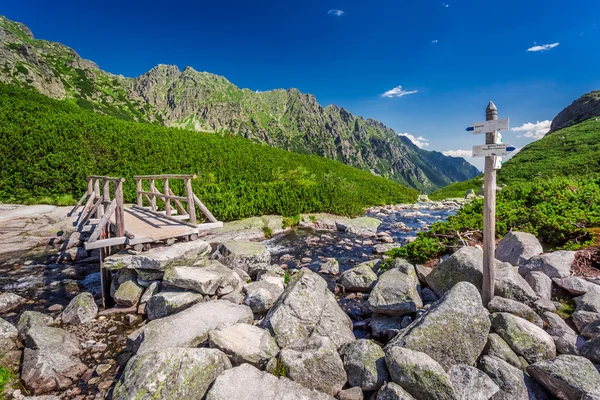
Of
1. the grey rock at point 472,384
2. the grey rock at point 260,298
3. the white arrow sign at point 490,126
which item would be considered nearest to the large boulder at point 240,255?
the grey rock at point 260,298

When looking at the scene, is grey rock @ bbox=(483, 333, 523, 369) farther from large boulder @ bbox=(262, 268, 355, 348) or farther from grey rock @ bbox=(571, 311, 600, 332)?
large boulder @ bbox=(262, 268, 355, 348)

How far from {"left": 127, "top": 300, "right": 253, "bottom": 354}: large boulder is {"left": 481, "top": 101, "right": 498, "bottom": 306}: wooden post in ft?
17.3

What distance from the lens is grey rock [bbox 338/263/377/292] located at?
29.1ft

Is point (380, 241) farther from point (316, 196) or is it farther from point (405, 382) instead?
point (405, 382)

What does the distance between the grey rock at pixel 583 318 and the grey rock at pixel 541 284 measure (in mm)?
739

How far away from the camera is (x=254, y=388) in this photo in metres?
4.10

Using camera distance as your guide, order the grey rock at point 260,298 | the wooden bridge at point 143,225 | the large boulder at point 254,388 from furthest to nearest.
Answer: the wooden bridge at point 143,225 → the grey rock at point 260,298 → the large boulder at point 254,388

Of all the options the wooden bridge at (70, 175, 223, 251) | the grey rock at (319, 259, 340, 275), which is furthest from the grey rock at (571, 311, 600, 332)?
the wooden bridge at (70, 175, 223, 251)

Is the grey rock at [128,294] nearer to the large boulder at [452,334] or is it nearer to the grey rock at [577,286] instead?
the large boulder at [452,334]

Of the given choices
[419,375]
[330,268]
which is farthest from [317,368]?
[330,268]

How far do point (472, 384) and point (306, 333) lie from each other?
2862mm

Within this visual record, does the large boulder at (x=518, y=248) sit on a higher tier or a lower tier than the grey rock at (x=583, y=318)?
higher

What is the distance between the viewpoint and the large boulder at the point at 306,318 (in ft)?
18.3

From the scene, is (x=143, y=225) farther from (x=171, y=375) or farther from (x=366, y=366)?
(x=366, y=366)
